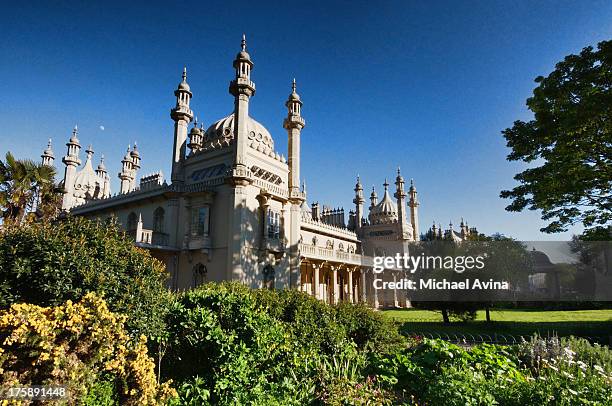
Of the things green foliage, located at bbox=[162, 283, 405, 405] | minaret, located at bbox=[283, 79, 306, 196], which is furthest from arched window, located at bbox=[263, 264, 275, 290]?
green foliage, located at bbox=[162, 283, 405, 405]

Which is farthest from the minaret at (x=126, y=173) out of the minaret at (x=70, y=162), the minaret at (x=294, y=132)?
the minaret at (x=294, y=132)

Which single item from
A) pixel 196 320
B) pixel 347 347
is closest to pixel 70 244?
pixel 196 320

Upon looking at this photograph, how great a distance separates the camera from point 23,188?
62.5ft

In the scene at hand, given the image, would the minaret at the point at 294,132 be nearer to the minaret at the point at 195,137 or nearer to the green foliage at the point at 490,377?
the minaret at the point at 195,137

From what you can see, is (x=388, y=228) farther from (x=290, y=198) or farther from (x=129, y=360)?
(x=129, y=360)

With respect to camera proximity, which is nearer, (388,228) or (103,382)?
(103,382)

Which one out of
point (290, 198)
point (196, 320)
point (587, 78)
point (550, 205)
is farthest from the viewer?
point (290, 198)

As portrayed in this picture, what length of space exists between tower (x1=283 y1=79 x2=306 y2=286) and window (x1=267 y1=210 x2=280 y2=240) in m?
1.53

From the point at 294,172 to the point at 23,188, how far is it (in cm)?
1664

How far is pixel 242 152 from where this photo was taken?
22.6m

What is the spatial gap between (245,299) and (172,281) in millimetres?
17852

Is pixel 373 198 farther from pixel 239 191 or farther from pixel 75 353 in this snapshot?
pixel 75 353

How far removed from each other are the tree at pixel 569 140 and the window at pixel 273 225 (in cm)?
1418

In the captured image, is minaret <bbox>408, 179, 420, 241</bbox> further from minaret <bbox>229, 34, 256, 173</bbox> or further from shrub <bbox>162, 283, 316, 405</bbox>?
shrub <bbox>162, 283, 316, 405</bbox>
